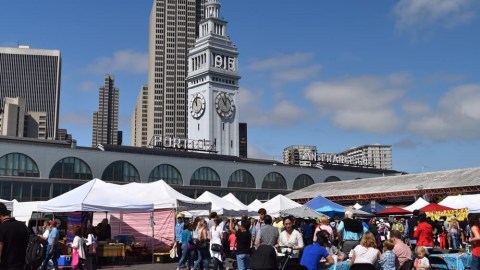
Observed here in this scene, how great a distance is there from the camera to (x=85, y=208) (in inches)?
875

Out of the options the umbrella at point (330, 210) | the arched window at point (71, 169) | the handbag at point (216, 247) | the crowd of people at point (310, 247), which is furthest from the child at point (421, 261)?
the arched window at point (71, 169)

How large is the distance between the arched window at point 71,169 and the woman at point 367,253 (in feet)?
168

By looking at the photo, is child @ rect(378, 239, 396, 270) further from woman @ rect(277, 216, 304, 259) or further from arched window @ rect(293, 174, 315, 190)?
arched window @ rect(293, 174, 315, 190)

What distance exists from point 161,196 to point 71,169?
3563cm

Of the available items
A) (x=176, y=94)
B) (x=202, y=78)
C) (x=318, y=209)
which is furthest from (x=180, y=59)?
(x=318, y=209)

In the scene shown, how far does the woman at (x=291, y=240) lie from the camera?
43.6 ft

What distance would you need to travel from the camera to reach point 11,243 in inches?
340

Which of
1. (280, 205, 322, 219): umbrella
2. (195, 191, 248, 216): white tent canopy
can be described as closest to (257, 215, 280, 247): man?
(280, 205, 322, 219): umbrella

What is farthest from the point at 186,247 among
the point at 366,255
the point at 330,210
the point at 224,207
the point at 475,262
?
the point at 224,207

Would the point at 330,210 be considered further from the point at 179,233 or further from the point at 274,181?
the point at 274,181

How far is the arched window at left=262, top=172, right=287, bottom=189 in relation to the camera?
75.9 m

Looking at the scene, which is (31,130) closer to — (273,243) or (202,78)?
(202,78)

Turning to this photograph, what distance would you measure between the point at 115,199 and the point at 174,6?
517ft

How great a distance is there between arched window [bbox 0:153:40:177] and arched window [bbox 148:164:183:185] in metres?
13.9
